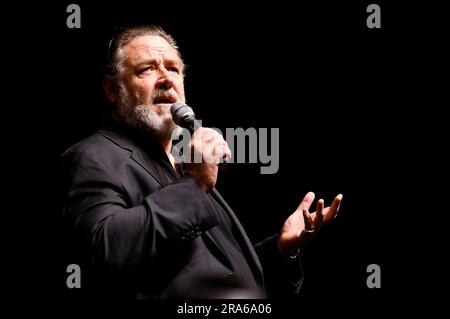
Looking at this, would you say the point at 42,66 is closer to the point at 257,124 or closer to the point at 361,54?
the point at 257,124

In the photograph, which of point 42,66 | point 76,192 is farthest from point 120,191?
point 42,66

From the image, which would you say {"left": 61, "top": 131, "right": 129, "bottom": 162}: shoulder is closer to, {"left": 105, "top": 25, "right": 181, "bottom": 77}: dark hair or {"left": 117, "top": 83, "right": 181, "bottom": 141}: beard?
{"left": 117, "top": 83, "right": 181, "bottom": 141}: beard

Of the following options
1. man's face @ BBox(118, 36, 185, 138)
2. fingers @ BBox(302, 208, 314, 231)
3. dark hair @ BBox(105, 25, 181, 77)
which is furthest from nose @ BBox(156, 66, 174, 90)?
fingers @ BBox(302, 208, 314, 231)

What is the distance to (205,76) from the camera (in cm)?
238

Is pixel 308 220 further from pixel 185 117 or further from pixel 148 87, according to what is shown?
pixel 148 87

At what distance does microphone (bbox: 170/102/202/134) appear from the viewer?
1322 mm

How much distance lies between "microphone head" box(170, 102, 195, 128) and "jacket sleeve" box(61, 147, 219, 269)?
188 millimetres

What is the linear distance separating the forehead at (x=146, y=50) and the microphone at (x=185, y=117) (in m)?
0.32

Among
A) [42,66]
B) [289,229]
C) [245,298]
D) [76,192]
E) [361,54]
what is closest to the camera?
[245,298]

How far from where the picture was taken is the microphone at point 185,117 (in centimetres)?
132

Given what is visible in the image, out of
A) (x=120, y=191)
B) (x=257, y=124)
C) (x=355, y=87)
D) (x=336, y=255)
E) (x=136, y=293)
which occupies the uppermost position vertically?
(x=355, y=87)

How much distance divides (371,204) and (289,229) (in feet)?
2.51

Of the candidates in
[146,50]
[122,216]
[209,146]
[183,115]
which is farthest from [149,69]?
[122,216]

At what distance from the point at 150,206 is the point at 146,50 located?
0.71 meters
